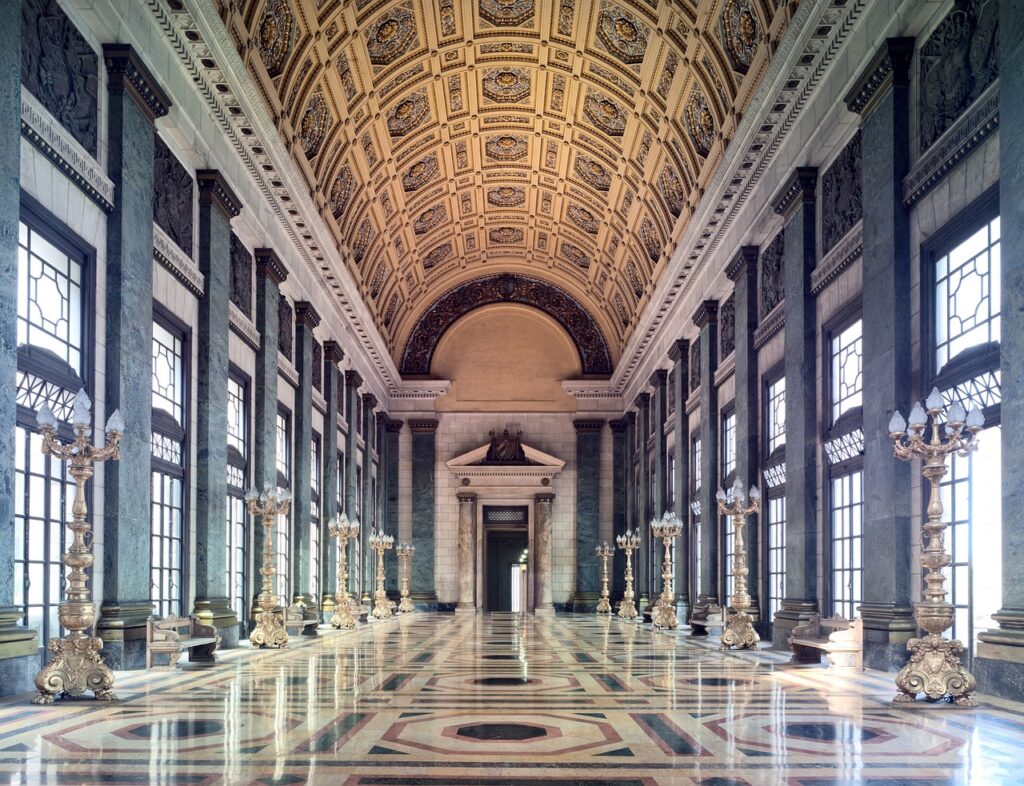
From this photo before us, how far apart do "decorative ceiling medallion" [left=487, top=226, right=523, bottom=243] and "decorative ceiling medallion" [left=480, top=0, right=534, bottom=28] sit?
15.0m

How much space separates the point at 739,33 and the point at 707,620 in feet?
38.2

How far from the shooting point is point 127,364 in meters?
14.3

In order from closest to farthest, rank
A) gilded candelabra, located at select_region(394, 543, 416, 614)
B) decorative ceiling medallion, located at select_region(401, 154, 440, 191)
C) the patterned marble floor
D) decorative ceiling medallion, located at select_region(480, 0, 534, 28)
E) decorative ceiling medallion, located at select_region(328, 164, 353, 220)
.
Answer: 1. the patterned marble floor
2. decorative ceiling medallion, located at select_region(480, 0, 534, 28)
3. decorative ceiling medallion, located at select_region(328, 164, 353, 220)
4. decorative ceiling medallion, located at select_region(401, 154, 440, 191)
5. gilded candelabra, located at select_region(394, 543, 416, 614)

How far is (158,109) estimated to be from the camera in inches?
612

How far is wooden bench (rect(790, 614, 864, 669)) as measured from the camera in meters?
14.2

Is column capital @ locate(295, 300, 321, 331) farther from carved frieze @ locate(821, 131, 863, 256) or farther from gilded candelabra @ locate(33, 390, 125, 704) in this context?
gilded candelabra @ locate(33, 390, 125, 704)

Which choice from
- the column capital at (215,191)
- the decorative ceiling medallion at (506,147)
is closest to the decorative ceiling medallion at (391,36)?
the column capital at (215,191)

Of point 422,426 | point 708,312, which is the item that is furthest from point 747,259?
point 422,426

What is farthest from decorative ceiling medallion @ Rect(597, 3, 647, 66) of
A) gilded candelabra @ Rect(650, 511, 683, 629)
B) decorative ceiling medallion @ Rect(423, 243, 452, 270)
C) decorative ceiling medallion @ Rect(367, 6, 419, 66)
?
decorative ceiling medallion @ Rect(423, 243, 452, 270)

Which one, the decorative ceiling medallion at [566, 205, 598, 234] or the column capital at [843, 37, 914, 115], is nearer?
the column capital at [843, 37, 914, 115]

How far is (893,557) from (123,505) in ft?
32.3

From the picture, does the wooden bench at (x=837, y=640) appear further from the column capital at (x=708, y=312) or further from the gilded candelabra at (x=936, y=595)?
the column capital at (x=708, y=312)

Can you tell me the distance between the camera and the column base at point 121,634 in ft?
44.9

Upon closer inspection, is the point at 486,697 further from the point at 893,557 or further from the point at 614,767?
the point at 893,557
